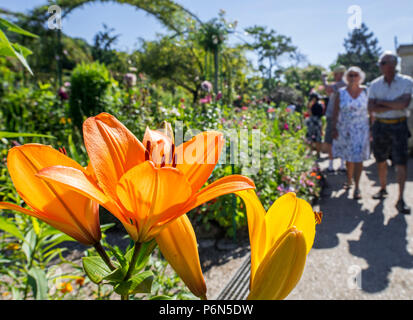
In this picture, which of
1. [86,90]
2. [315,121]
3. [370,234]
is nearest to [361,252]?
[370,234]

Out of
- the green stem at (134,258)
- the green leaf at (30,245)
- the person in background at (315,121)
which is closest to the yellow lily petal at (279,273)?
the green stem at (134,258)

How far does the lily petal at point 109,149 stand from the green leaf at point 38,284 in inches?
38.2

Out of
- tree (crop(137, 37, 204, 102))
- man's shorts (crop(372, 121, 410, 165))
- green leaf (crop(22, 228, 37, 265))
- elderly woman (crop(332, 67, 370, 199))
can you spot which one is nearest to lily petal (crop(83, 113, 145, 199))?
green leaf (crop(22, 228, 37, 265))

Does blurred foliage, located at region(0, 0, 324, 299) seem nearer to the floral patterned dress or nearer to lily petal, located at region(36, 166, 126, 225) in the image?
lily petal, located at region(36, 166, 126, 225)

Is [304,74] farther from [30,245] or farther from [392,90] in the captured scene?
[30,245]

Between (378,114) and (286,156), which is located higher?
(378,114)

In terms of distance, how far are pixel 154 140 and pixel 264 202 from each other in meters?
2.87

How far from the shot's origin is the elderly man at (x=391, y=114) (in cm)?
366

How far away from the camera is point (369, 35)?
3962 cm

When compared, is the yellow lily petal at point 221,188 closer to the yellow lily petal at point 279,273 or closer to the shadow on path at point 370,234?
the yellow lily petal at point 279,273

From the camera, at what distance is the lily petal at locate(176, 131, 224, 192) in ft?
0.86

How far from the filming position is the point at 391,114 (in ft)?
12.6
